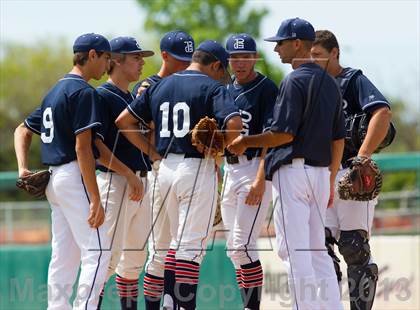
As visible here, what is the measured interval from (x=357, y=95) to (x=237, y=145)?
4.93ft

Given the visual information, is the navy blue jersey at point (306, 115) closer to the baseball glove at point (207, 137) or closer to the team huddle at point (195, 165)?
the team huddle at point (195, 165)

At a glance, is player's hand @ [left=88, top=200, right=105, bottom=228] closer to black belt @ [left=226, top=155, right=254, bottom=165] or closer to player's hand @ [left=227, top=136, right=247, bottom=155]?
player's hand @ [left=227, top=136, right=247, bottom=155]

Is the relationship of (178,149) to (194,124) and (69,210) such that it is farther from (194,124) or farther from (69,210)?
(69,210)

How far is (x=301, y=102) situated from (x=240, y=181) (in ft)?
5.14

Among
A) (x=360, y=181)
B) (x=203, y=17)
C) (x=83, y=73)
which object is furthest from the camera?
(x=203, y=17)

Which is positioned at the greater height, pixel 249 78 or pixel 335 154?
pixel 249 78

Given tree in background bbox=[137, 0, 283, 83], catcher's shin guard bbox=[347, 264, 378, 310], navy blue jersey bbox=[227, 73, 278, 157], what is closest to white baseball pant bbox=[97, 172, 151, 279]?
navy blue jersey bbox=[227, 73, 278, 157]

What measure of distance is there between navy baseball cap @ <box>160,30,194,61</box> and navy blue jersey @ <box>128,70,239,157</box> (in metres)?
0.66

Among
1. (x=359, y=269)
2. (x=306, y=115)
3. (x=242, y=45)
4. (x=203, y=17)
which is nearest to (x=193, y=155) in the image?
(x=306, y=115)

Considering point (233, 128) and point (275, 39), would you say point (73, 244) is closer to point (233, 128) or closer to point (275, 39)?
point (233, 128)

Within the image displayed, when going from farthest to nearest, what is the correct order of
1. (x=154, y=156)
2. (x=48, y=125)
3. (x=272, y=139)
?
(x=154, y=156) → (x=48, y=125) → (x=272, y=139)

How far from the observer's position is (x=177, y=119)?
24.1 feet

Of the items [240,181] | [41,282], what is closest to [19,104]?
A: [41,282]

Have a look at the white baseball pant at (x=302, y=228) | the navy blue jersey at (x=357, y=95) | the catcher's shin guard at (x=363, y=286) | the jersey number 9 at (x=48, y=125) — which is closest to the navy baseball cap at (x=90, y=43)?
the jersey number 9 at (x=48, y=125)
